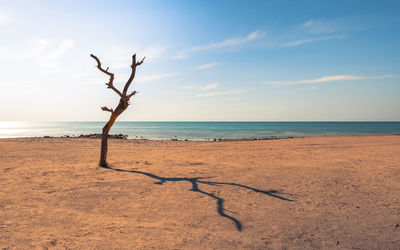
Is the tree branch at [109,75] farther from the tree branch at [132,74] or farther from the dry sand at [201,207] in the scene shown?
the dry sand at [201,207]

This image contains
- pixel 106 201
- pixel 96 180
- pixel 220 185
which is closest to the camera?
pixel 106 201

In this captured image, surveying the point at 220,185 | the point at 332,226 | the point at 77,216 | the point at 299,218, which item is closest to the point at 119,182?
the point at 77,216

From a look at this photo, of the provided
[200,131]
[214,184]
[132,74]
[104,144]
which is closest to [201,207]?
[214,184]

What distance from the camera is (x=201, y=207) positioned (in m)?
6.06

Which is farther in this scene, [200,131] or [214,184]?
[200,131]

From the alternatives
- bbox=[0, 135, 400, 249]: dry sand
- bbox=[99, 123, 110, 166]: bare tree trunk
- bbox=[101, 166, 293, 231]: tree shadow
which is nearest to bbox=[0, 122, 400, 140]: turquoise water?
bbox=[99, 123, 110, 166]: bare tree trunk

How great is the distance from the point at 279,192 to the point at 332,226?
2275 mm

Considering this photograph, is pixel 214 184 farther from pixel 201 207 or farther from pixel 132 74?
pixel 132 74

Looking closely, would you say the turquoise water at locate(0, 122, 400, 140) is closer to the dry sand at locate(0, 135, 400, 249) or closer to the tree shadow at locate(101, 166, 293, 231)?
the dry sand at locate(0, 135, 400, 249)

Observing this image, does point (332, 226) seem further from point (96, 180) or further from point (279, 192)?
point (96, 180)

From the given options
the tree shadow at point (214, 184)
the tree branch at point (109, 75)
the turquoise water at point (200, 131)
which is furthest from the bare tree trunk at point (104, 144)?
the turquoise water at point (200, 131)

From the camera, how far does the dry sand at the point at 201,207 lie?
4.44 metres

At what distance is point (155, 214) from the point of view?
5617 millimetres

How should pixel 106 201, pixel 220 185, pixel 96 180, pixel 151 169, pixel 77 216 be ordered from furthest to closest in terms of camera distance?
pixel 151 169, pixel 96 180, pixel 220 185, pixel 106 201, pixel 77 216
